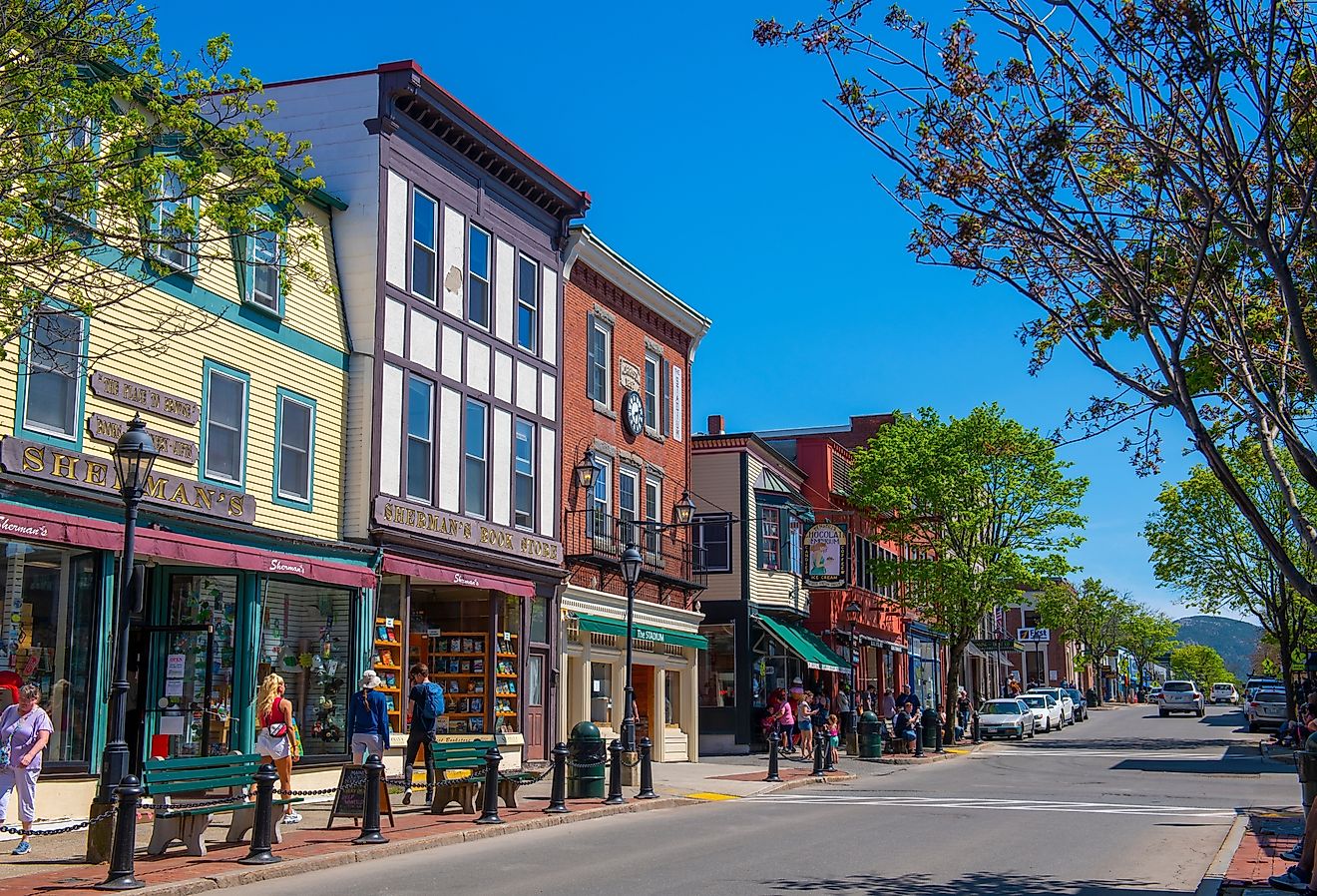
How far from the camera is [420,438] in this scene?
2288cm

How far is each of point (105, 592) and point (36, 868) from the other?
4.37 m

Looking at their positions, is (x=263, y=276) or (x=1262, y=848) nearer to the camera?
(x=1262, y=848)

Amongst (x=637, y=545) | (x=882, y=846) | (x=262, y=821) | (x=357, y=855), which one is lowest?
(x=882, y=846)

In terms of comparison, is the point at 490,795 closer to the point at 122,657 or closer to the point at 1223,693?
the point at 122,657

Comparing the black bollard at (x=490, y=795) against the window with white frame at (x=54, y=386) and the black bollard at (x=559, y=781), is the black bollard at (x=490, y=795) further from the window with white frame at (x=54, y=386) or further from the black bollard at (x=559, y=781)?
the window with white frame at (x=54, y=386)

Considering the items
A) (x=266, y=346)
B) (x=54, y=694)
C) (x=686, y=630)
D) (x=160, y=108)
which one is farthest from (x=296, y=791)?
(x=686, y=630)

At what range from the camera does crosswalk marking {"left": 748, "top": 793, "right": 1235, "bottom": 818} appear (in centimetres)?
2011

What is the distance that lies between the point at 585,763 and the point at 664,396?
14.7 meters

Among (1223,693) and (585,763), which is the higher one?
(585,763)

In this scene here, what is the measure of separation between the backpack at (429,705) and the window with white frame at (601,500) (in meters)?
10.5

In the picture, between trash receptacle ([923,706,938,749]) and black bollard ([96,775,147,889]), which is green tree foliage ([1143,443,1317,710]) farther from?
black bollard ([96,775,147,889])

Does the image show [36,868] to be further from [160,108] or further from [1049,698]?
[1049,698]

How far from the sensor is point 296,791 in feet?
63.9

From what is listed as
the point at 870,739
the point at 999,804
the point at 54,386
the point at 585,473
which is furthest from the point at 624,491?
the point at 54,386
